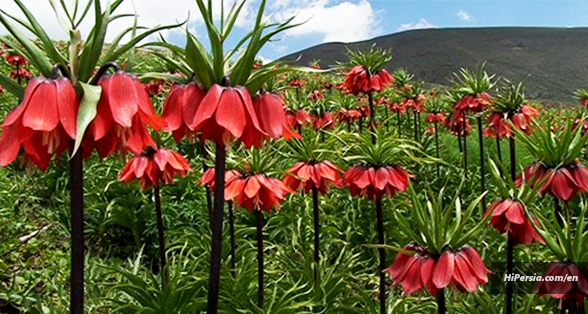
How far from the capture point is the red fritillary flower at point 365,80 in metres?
5.40

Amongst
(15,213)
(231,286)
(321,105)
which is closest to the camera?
(231,286)

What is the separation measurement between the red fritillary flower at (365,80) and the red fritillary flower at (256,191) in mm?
2859

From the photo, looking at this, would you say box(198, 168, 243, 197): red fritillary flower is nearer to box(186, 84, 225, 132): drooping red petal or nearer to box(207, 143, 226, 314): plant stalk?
box(207, 143, 226, 314): plant stalk

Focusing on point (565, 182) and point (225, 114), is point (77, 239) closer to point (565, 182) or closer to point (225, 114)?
point (225, 114)

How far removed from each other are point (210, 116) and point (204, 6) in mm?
353

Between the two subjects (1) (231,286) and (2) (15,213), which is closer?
(1) (231,286)

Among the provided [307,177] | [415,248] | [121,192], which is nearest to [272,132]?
[415,248]

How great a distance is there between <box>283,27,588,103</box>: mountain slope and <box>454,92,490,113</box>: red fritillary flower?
2785 centimetres

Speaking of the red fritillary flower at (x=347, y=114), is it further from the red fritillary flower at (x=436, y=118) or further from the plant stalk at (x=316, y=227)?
the plant stalk at (x=316, y=227)

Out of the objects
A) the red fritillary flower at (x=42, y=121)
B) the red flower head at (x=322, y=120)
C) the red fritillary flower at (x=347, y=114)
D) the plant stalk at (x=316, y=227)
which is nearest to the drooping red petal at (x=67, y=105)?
the red fritillary flower at (x=42, y=121)

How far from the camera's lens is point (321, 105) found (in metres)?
6.78

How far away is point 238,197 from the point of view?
109 inches

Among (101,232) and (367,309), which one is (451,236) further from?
(101,232)

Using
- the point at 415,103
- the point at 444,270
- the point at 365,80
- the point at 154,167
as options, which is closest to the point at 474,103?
the point at 365,80
